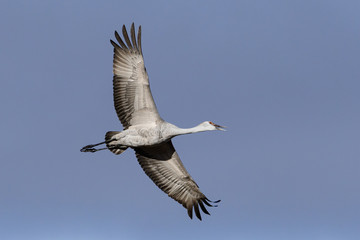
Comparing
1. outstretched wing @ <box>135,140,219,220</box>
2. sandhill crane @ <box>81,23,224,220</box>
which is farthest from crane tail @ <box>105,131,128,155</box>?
outstretched wing @ <box>135,140,219,220</box>

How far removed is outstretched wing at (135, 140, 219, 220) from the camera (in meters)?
21.5

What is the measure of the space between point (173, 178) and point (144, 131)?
7.25 ft

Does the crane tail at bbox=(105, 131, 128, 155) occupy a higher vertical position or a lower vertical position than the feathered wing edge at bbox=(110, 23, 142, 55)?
lower

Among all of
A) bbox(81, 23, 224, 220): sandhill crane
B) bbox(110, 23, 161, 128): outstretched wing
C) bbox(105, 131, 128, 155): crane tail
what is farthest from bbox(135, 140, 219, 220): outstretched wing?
bbox(110, 23, 161, 128): outstretched wing

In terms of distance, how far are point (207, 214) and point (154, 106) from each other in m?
3.88

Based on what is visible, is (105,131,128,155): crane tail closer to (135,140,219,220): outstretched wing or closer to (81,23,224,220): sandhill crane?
(81,23,224,220): sandhill crane

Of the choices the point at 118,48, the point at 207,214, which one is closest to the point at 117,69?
the point at 118,48

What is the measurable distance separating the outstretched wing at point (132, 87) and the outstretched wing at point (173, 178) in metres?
1.35

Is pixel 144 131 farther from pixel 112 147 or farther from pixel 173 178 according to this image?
pixel 173 178

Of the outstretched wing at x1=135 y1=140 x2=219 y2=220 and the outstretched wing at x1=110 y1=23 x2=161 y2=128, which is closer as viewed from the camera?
the outstretched wing at x1=110 y1=23 x2=161 y2=128

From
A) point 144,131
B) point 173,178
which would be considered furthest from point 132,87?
point 173,178

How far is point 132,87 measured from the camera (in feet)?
67.4

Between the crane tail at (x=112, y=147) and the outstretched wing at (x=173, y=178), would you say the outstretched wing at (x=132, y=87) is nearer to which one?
the crane tail at (x=112, y=147)

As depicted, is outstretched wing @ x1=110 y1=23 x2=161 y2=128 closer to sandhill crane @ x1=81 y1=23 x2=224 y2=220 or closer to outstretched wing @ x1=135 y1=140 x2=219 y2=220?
sandhill crane @ x1=81 y1=23 x2=224 y2=220
